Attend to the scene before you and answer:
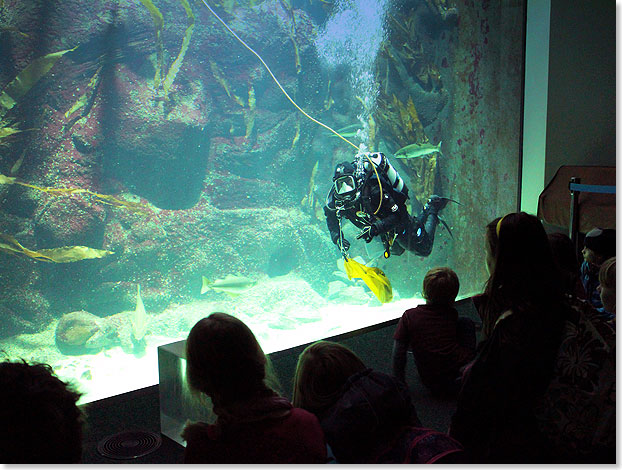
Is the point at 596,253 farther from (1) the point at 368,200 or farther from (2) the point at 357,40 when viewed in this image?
(2) the point at 357,40

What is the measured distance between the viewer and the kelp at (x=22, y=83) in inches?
142

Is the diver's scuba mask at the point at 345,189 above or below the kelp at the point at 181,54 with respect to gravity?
below

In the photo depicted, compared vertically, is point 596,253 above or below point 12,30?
below

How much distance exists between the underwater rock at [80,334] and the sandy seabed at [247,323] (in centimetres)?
6

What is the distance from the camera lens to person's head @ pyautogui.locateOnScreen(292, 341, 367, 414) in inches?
65.1

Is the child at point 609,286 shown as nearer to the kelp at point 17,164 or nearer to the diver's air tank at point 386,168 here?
the diver's air tank at point 386,168

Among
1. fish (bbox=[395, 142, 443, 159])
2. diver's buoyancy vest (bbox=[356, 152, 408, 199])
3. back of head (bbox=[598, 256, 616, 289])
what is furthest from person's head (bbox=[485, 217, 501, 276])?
fish (bbox=[395, 142, 443, 159])

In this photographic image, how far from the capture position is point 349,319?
5.65 meters

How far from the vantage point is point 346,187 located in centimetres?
455

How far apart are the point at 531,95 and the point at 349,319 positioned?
3.64 m

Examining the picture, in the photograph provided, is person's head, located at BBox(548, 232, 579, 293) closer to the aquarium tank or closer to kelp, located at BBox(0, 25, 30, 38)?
the aquarium tank

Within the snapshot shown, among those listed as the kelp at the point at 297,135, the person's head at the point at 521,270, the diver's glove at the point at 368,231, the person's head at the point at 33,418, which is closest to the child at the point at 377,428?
the person's head at the point at 521,270

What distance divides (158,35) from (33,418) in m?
4.44

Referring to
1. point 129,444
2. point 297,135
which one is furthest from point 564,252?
point 297,135
